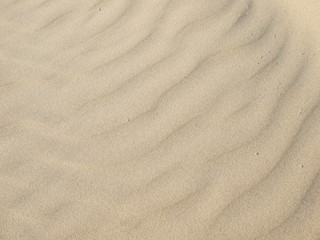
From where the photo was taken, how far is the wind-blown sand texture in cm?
167

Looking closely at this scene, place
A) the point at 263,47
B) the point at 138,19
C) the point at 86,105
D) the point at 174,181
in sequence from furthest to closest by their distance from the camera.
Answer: the point at 138,19 → the point at 263,47 → the point at 86,105 → the point at 174,181

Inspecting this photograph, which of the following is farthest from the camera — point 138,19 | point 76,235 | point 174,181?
point 138,19

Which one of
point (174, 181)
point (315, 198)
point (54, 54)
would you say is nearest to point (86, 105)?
point (54, 54)

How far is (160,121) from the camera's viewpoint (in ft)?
6.27

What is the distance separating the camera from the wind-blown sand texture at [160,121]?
1.67m

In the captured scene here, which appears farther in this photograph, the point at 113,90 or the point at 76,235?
the point at 113,90

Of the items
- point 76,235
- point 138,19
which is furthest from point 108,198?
point 138,19

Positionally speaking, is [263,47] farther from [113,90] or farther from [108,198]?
[108,198]

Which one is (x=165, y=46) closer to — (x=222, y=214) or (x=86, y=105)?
(x=86, y=105)

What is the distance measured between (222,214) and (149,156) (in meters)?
0.38

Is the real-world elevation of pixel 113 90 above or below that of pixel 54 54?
below

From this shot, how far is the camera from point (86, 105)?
1.98 metres

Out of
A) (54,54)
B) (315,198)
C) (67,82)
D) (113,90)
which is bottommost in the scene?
(315,198)

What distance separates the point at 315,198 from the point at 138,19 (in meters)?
1.25
